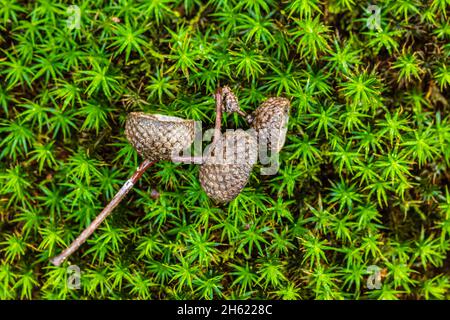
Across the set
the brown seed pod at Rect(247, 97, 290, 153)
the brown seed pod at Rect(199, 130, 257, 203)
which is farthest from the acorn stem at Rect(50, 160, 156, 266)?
the brown seed pod at Rect(247, 97, 290, 153)

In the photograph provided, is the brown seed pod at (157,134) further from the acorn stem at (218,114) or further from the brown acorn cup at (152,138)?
the acorn stem at (218,114)

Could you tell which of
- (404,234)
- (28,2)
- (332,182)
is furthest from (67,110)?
(404,234)

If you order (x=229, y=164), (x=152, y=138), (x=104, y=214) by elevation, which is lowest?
(x=104, y=214)

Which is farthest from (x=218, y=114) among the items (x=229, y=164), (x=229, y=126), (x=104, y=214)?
(x=104, y=214)

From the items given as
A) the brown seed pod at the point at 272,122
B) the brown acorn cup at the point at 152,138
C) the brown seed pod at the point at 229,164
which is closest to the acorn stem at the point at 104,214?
the brown acorn cup at the point at 152,138

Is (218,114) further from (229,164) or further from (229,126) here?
(229,164)

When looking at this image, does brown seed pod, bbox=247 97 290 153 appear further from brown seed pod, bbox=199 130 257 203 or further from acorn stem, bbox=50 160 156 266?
acorn stem, bbox=50 160 156 266
